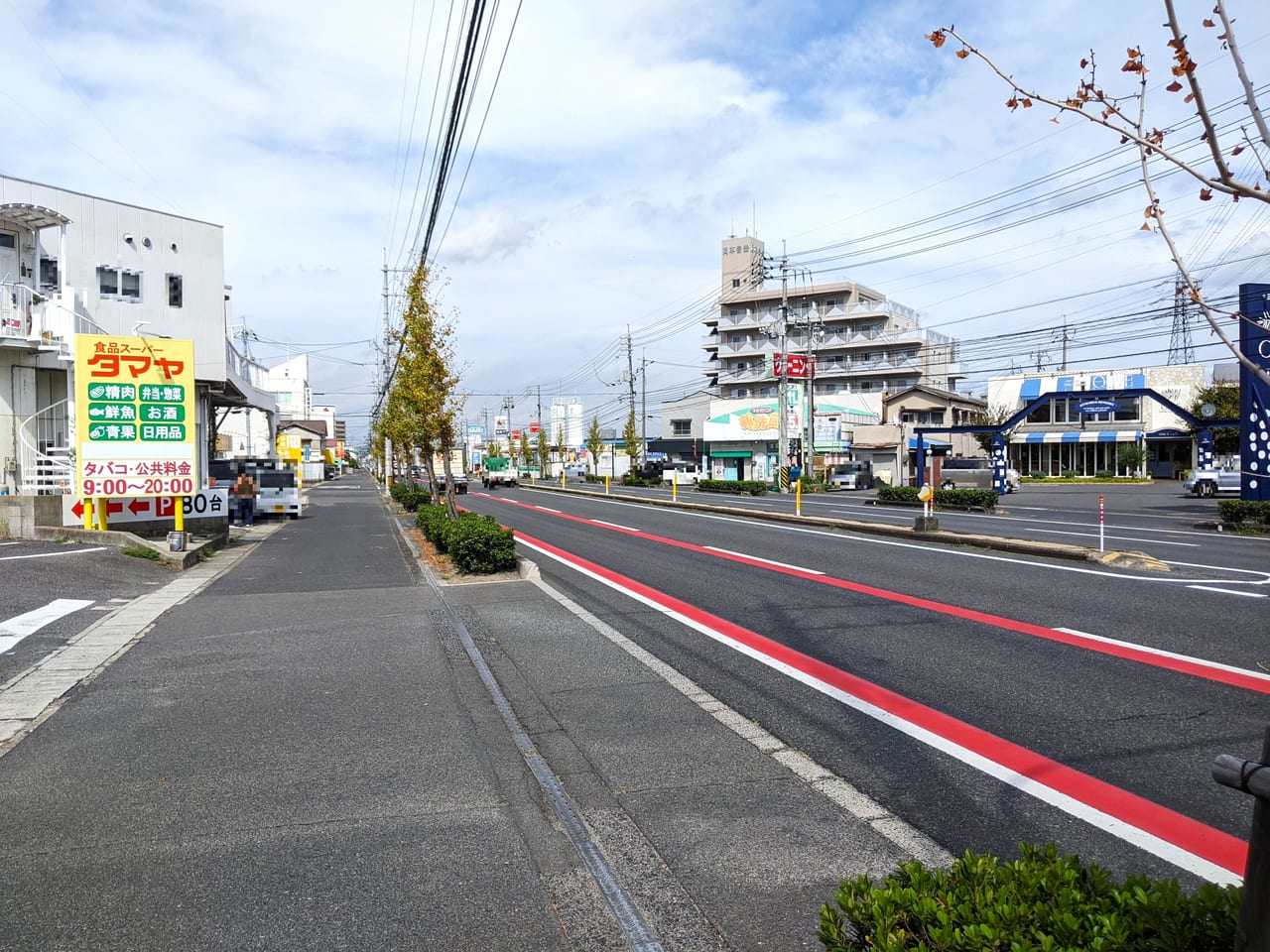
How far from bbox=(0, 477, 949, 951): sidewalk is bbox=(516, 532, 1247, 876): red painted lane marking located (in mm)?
1083

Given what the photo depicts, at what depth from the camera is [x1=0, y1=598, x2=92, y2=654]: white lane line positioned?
30.6 feet

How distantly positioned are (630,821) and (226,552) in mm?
17279

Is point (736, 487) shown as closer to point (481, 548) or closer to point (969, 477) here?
point (969, 477)

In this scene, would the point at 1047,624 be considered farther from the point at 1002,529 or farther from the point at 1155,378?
the point at 1155,378

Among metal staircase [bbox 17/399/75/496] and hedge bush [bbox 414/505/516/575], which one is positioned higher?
metal staircase [bbox 17/399/75/496]

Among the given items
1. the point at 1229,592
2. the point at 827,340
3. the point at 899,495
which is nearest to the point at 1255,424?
the point at 899,495

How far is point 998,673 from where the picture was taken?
24.7 feet

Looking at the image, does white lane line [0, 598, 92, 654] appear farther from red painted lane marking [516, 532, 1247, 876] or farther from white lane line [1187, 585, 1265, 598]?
white lane line [1187, 585, 1265, 598]

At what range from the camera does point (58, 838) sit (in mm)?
4418

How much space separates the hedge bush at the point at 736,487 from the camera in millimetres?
47156

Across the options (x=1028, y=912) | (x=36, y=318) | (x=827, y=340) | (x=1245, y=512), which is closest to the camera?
(x=1028, y=912)

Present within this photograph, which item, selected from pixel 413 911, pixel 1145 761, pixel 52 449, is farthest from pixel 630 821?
pixel 52 449

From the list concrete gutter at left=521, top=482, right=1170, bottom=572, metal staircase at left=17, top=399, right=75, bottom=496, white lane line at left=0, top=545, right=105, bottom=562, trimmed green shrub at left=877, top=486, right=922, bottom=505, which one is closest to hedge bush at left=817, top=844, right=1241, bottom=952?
concrete gutter at left=521, top=482, right=1170, bottom=572

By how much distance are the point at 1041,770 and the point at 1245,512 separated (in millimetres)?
21986
